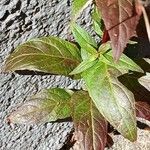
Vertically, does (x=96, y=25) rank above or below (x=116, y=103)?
above

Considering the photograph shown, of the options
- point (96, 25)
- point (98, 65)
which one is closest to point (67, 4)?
point (96, 25)

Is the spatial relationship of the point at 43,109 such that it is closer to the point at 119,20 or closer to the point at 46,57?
the point at 46,57

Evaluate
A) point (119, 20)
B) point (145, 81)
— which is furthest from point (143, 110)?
point (119, 20)

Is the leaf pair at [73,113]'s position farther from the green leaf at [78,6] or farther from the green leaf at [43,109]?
the green leaf at [78,6]

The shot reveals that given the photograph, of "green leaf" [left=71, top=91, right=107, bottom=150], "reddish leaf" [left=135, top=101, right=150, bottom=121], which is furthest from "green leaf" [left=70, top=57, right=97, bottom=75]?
"reddish leaf" [left=135, top=101, right=150, bottom=121]

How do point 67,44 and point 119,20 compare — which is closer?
point 119,20

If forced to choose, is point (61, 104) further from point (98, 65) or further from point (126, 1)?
point (126, 1)

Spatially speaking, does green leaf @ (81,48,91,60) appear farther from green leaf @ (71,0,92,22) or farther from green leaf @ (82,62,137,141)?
green leaf @ (71,0,92,22)

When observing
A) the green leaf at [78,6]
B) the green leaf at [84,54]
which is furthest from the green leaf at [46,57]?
the green leaf at [78,6]
